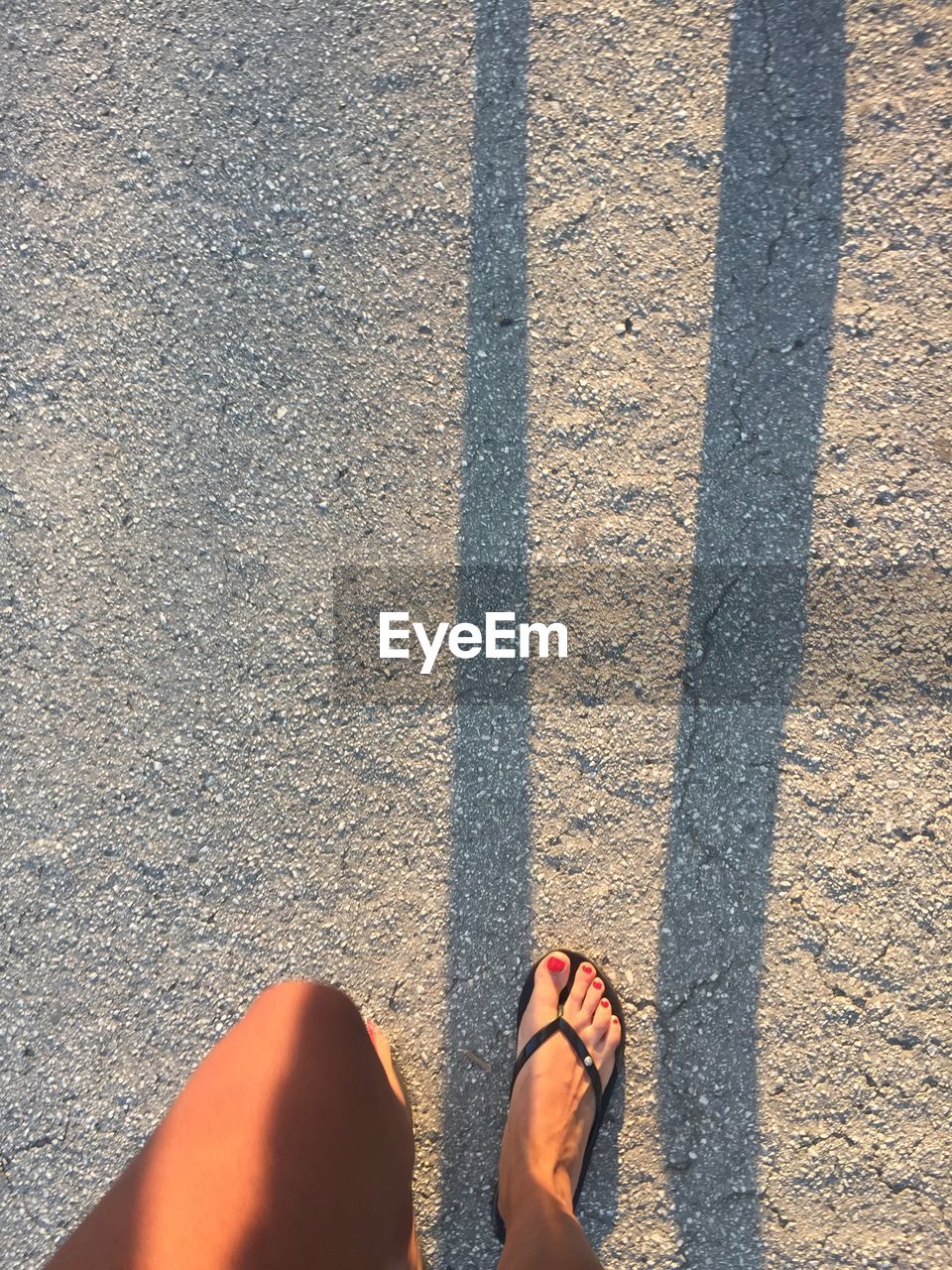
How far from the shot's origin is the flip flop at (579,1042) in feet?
6.69

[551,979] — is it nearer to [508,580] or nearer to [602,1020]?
[602,1020]

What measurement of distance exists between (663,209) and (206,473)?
1437 mm

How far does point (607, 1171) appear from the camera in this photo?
2.05m

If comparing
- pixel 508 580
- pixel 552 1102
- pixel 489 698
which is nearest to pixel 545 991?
pixel 552 1102

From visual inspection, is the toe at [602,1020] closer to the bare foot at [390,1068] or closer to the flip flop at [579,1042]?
the flip flop at [579,1042]

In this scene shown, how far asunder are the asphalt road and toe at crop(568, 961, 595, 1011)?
2.9 inches

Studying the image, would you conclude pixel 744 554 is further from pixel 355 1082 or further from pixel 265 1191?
pixel 265 1191

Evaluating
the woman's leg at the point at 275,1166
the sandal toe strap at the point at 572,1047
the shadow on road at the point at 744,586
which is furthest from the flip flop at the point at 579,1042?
the woman's leg at the point at 275,1166

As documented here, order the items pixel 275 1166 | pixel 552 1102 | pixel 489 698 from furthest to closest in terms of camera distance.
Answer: pixel 489 698 → pixel 552 1102 → pixel 275 1166

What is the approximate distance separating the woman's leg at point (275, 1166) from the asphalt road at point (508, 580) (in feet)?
1.46

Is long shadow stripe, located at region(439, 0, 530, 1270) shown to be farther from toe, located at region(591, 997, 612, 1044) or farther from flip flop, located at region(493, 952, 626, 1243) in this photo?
toe, located at region(591, 997, 612, 1044)

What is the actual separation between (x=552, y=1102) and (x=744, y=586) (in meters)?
1.40

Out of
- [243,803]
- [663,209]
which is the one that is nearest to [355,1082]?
[243,803]

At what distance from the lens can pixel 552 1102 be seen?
6.58 ft
